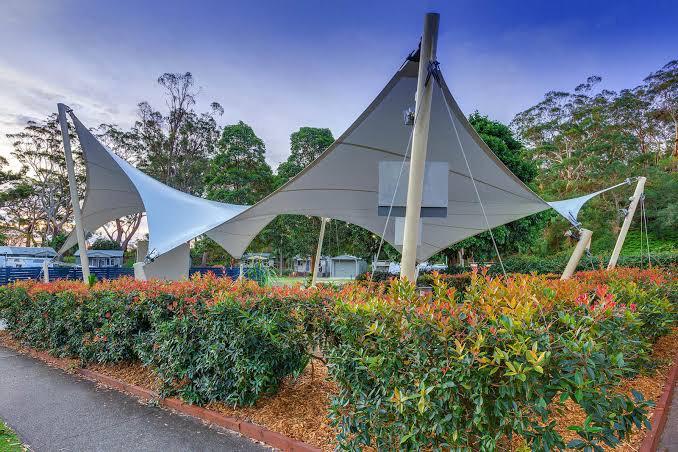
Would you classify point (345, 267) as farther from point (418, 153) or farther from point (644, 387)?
point (644, 387)

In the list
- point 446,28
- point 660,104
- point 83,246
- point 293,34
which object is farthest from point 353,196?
point 660,104

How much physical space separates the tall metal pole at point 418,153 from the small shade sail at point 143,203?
447 cm

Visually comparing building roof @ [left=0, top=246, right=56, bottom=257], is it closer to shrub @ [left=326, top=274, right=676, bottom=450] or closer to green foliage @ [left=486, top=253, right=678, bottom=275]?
green foliage @ [left=486, top=253, right=678, bottom=275]

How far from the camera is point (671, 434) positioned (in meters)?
2.79

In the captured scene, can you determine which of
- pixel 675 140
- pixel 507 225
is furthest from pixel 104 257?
pixel 675 140

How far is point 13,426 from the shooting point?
10.0ft

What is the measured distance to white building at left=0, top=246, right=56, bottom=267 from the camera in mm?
21616

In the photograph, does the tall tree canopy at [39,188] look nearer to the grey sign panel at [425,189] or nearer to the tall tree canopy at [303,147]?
the tall tree canopy at [303,147]

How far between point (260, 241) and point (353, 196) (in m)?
18.9

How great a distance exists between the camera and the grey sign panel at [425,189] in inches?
231

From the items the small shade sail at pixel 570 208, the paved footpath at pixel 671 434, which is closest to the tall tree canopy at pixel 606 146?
the small shade sail at pixel 570 208

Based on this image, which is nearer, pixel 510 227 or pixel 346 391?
pixel 346 391

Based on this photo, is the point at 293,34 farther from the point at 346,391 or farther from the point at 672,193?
the point at 672,193

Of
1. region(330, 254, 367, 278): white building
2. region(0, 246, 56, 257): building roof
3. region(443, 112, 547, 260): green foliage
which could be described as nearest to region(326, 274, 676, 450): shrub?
region(443, 112, 547, 260): green foliage
